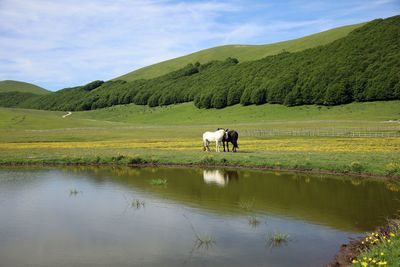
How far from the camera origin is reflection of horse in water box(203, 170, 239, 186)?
26.0 m

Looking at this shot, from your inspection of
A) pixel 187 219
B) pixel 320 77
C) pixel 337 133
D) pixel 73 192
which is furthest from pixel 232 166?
pixel 320 77

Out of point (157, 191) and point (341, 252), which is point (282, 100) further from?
point (341, 252)

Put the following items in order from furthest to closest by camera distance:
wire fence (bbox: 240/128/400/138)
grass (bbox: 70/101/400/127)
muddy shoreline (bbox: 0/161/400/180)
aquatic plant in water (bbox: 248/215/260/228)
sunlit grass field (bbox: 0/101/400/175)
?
1. grass (bbox: 70/101/400/127)
2. wire fence (bbox: 240/128/400/138)
3. sunlit grass field (bbox: 0/101/400/175)
4. muddy shoreline (bbox: 0/161/400/180)
5. aquatic plant in water (bbox: 248/215/260/228)

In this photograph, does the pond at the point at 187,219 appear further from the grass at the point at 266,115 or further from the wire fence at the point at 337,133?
the grass at the point at 266,115

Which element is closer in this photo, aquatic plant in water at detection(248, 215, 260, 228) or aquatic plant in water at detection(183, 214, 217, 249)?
aquatic plant in water at detection(183, 214, 217, 249)

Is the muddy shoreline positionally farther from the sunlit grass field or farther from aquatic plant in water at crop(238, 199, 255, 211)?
aquatic plant in water at crop(238, 199, 255, 211)

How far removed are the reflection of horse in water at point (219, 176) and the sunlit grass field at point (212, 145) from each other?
315cm

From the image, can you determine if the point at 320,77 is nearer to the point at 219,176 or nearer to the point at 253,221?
the point at 219,176

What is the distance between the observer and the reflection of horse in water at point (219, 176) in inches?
1024

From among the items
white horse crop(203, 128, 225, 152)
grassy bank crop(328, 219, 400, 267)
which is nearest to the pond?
grassy bank crop(328, 219, 400, 267)

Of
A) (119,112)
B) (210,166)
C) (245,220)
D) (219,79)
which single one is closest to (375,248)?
(245,220)

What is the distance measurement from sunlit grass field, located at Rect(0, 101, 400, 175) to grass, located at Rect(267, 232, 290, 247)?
1540 centimetres

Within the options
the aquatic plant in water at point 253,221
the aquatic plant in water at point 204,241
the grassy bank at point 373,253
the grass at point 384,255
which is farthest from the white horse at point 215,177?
the grass at point 384,255

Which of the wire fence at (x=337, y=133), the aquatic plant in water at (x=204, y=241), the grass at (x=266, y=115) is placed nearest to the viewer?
the aquatic plant in water at (x=204, y=241)
